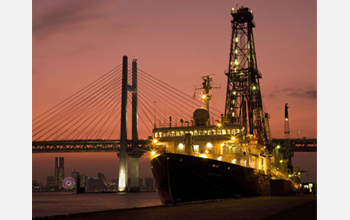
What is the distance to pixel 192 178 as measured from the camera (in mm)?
32406

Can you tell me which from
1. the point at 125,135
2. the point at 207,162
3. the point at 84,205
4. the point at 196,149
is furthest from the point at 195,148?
the point at 125,135

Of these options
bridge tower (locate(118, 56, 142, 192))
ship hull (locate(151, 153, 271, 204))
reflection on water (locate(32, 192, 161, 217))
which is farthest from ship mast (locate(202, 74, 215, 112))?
bridge tower (locate(118, 56, 142, 192))

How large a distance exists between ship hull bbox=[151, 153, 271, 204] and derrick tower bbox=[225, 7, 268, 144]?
39758mm

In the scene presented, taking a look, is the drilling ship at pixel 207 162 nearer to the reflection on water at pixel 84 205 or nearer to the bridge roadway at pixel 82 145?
the reflection on water at pixel 84 205

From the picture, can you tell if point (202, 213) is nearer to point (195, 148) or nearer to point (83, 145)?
point (195, 148)

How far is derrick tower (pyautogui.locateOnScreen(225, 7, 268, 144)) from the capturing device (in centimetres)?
7606

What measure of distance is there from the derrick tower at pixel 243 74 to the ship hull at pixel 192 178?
39.8 meters

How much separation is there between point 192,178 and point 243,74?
1961 inches

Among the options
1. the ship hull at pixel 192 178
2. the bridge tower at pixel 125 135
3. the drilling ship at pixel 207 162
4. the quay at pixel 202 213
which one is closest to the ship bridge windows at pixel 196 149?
the drilling ship at pixel 207 162

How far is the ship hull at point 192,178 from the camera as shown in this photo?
32000 millimetres

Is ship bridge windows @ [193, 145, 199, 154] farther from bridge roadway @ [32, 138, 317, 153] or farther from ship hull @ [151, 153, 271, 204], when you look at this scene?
bridge roadway @ [32, 138, 317, 153]
